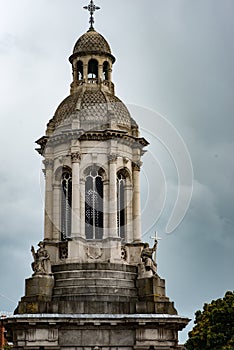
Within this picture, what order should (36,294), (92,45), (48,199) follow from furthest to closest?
(92,45), (48,199), (36,294)

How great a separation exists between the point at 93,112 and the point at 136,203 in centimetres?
568

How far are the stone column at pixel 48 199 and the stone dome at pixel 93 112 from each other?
2.22 metres

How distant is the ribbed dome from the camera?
44094 millimetres

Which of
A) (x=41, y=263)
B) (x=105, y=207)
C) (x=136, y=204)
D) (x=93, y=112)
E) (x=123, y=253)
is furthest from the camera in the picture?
(x=93, y=112)

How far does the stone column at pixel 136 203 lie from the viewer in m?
41.9

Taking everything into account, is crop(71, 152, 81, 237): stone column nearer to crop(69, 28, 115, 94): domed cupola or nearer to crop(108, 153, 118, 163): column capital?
crop(108, 153, 118, 163): column capital

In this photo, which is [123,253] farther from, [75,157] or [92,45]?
[92,45]

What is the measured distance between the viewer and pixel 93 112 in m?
42.7

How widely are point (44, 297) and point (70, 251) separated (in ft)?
10.4

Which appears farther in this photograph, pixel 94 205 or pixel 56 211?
pixel 56 211

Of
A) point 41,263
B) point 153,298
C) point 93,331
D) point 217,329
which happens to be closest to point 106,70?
point 41,263

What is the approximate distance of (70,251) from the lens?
39875mm

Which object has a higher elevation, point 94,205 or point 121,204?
point 121,204

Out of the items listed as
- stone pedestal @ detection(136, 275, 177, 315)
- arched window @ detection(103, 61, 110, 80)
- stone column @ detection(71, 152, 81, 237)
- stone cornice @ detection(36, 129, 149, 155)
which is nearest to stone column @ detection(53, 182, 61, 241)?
stone column @ detection(71, 152, 81, 237)
